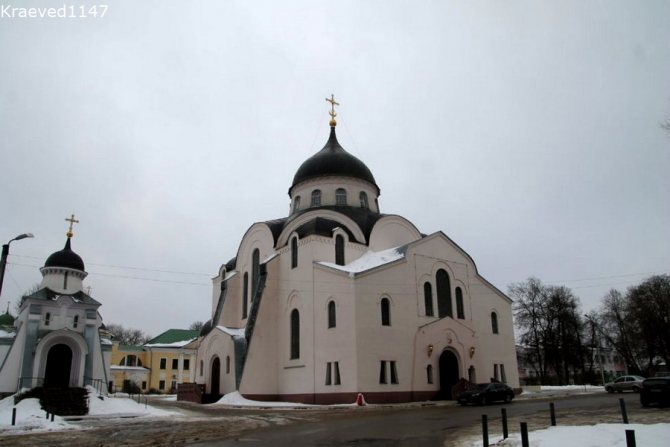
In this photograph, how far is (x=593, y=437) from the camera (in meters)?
10.2

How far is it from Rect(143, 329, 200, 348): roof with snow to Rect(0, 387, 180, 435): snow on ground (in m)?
39.6

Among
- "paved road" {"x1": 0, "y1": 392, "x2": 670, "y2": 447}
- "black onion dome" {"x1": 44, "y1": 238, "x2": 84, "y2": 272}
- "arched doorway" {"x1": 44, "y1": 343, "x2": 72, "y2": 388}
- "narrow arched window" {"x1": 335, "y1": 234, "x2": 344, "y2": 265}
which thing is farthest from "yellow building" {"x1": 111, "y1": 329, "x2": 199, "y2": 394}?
"paved road" {"x1": 0, "y1": 392, "x2": 670, "y2": 447}

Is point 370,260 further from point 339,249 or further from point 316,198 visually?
point 316,198

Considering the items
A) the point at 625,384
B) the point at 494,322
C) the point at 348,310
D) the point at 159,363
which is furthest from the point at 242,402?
the point at 159,363

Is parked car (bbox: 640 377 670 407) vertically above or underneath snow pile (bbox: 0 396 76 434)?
above

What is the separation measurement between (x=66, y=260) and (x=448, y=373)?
2472 cm

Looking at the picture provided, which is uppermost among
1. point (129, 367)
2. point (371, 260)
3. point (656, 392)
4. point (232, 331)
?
point (371, 260)

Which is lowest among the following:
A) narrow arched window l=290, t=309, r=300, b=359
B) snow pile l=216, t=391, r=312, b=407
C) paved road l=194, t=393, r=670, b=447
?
snow pile l=216, t=391, r=312, b=407

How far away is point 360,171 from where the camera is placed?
134 feet

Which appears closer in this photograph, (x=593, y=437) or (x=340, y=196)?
(x=593, y=437)

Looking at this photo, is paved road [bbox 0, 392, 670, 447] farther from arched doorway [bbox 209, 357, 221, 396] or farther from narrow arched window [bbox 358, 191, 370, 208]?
Result: narrow arched window [bbox 358, 191, 370, 208]

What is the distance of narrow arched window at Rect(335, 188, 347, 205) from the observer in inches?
1558

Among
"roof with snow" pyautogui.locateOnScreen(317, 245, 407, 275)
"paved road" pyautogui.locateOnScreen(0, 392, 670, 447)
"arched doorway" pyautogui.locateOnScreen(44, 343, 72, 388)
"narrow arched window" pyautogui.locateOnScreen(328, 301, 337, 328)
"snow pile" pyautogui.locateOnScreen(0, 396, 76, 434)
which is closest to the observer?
"paved road" pyautogui.locateOnScreen(0, 392, 670, 447)

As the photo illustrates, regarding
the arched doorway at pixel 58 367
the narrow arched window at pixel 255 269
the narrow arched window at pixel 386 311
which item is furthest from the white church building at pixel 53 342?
the narrow arched window at pixel 386 311
